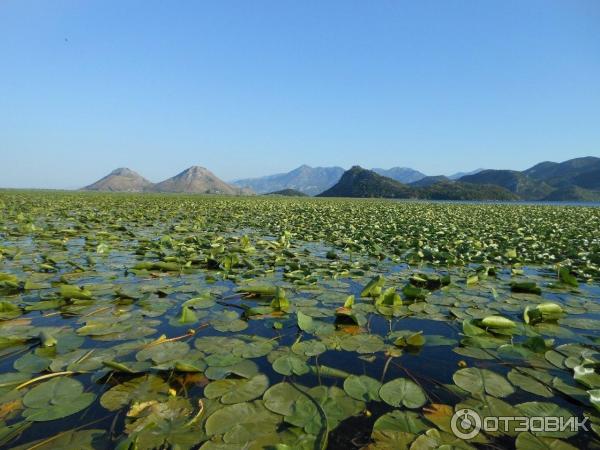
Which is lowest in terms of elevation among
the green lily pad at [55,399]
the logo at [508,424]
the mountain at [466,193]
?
the logo at [508,424]

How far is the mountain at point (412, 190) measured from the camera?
11925cm

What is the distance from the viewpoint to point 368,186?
142 meters

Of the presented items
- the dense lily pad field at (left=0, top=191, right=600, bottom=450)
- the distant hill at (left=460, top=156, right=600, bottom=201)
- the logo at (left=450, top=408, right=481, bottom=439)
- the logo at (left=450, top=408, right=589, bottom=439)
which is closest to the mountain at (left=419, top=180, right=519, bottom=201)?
the distant hill at (left=460, top=156, right=600, bottom=201)

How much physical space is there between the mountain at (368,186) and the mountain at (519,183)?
171 feet

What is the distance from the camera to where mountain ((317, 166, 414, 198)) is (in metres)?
131

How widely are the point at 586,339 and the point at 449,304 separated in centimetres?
128

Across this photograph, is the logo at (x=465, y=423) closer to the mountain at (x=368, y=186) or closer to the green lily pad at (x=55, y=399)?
the green lily pad at (x=55, y=399)

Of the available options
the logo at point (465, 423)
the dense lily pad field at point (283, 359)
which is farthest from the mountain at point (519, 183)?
the logo at point (465, 423)

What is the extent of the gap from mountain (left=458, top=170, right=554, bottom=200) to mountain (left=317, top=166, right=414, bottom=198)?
171 ft

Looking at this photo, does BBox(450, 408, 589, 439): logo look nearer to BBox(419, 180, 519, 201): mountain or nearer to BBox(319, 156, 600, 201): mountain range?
BBox(419, 180, 519, 201): mountain

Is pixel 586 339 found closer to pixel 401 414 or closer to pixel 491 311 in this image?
pixel 491 311

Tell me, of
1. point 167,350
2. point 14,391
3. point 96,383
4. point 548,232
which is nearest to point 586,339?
point 167,350

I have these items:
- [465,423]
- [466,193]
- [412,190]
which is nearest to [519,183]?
[466,193]

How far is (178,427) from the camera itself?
6.07 ft
